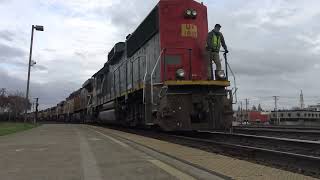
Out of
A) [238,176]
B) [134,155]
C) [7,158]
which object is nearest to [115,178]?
[238,176]

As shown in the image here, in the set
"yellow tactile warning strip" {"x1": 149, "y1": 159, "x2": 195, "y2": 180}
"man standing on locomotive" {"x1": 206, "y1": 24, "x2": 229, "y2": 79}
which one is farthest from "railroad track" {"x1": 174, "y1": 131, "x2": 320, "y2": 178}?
"man standing on locomotive" {"x1": 206, "y1": 24, "x2": 229, "y2": 79}

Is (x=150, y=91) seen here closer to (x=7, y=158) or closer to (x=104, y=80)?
(x=7, y=158)

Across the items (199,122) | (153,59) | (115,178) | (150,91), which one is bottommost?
(115,178)

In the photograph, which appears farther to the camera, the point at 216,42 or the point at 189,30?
the point at 189,30

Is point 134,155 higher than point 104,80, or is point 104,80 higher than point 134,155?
point 104,80

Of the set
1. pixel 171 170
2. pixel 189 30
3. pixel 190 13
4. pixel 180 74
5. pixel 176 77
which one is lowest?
pixel 171 170

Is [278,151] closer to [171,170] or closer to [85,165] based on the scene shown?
[171,170]

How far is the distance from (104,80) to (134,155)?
70.5ft

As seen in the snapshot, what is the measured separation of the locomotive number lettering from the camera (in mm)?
17625

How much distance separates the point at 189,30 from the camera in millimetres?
17641

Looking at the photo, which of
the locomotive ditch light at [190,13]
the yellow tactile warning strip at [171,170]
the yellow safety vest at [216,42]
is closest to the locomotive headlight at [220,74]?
the yellow safety vest at [216,42]

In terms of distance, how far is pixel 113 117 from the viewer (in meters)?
26.5

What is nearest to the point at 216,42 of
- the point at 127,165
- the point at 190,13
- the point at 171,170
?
the point at 190,13

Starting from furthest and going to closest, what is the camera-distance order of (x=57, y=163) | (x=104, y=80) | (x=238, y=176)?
1. (x=104, y=80)
2. (x=57, y=163)
3. (x=238, y=176)
